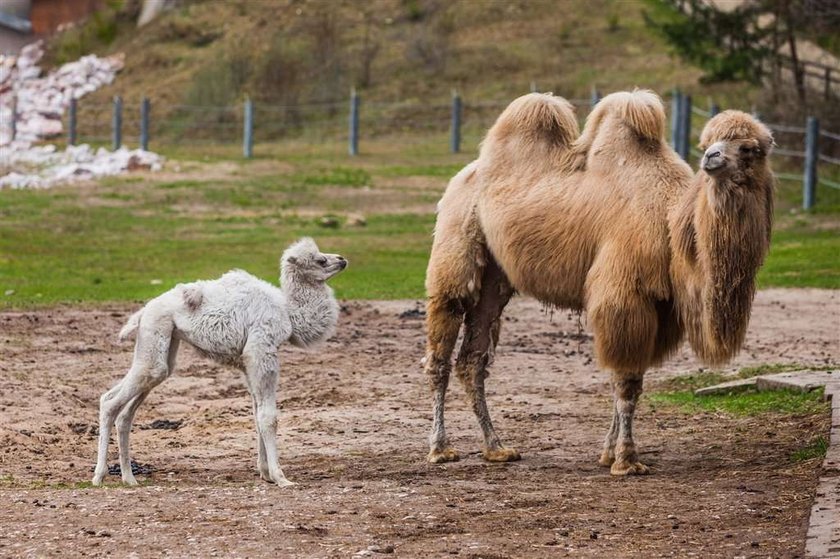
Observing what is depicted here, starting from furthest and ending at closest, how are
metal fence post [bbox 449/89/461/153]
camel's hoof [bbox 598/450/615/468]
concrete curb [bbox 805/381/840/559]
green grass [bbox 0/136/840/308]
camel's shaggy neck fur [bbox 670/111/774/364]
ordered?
metal fence post [bbox 449/89/461/153], green grass [bbox 0/136/840/308], camel's hoof [bbox 598/450/615/468], camel's shaggy neck fur [bbox 670/111/774/364], concrete curb [bbox 805/381/840/559]

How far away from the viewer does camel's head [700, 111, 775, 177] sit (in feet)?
27.9

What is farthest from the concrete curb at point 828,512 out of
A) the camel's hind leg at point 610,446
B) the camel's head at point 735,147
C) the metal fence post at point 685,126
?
the metal fence post at point 685,126

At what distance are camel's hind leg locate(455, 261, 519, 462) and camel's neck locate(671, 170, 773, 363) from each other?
158cm

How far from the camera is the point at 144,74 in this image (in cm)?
4731

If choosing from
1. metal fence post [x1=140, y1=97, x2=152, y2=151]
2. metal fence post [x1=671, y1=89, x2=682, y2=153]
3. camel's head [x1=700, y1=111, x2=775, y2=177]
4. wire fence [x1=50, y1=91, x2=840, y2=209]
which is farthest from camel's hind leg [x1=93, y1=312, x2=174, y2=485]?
metal fence post [x1=140, y1=97, x2=152, y2=151]

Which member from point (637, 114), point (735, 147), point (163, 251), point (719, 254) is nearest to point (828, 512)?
point (719, 254)

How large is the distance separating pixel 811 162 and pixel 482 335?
16.6 metres

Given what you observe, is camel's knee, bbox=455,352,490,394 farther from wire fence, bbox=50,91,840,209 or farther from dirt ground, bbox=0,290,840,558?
wire fence, bbox=50,91,840,209

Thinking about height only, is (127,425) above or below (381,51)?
below

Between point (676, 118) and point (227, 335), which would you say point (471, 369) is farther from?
point (676, 118)

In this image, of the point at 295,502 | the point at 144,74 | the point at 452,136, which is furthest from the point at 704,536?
the point at 144,74

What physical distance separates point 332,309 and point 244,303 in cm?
58

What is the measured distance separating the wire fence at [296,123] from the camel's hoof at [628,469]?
1003 inches

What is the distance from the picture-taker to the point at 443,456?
9.74m
